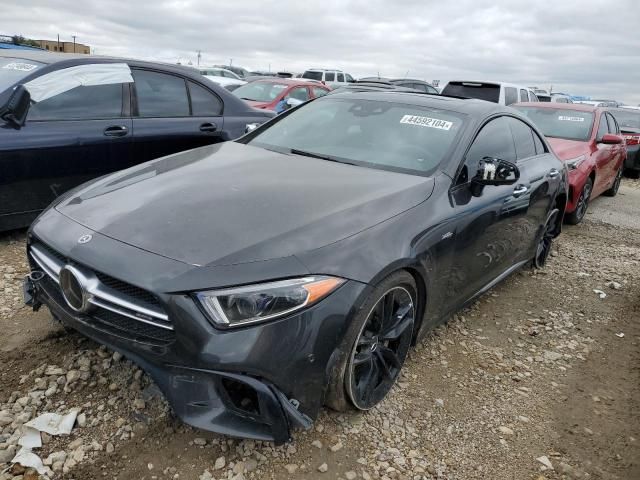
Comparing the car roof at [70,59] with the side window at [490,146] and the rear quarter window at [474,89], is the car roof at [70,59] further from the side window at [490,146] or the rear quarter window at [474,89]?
the rear quarter window at [474,89]

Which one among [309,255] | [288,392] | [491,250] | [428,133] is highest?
[428,133]

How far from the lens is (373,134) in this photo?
10.7 feet

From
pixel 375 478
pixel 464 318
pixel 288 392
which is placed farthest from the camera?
pixel 464 318

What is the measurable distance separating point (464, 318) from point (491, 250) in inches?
25.2

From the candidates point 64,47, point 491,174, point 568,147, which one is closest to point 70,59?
point 491,174

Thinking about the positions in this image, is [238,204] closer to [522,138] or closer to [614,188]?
[522,138]

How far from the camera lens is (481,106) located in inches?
138

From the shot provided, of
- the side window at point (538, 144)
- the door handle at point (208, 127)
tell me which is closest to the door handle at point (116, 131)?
the door handle at point (208, 127)

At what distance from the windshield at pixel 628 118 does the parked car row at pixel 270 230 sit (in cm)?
952

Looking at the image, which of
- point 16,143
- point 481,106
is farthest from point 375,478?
point 16,143

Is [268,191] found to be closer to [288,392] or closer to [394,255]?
[394,255]

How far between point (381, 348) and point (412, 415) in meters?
0.39

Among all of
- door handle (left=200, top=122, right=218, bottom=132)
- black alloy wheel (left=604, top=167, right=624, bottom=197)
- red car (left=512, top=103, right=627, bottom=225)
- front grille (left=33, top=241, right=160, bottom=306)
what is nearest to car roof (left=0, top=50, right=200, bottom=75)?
door handle (left=200, top=122, right=218, bottom=132)

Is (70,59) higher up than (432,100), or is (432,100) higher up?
(70,59)
